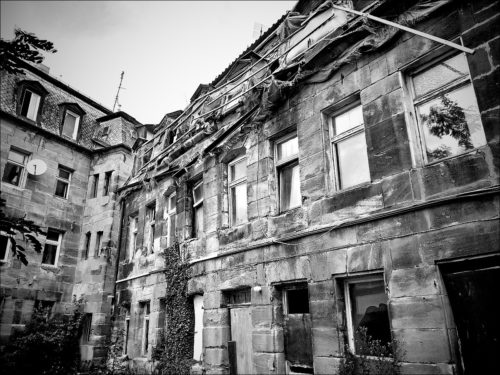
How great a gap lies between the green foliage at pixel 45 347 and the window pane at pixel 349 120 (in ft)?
40.1

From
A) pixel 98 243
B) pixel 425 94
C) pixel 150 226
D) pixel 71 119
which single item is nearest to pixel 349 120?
pixel 425 94

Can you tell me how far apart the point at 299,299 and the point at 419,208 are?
305cm

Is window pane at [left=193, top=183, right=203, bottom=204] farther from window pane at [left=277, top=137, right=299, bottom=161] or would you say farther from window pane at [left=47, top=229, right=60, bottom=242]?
window pane at [left=47, top=229, right=60, bottom=242]

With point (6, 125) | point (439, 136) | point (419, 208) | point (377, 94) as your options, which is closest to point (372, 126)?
point (377, 94)

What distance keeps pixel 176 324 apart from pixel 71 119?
38.8 feet

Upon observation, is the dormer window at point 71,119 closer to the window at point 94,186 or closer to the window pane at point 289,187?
the window at point 94,186

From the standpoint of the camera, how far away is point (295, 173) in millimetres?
7656

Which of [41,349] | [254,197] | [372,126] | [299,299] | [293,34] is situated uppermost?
[293,34]

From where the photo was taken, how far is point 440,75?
216 inches

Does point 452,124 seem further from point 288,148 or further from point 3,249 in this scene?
point 3,249

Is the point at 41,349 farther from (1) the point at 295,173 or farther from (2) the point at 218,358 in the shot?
(1) the point at 295,173

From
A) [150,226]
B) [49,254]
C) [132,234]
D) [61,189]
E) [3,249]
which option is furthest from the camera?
[61,189]

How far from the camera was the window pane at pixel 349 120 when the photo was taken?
6.61 metres

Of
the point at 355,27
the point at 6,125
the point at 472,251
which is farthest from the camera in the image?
the point at 6,125
